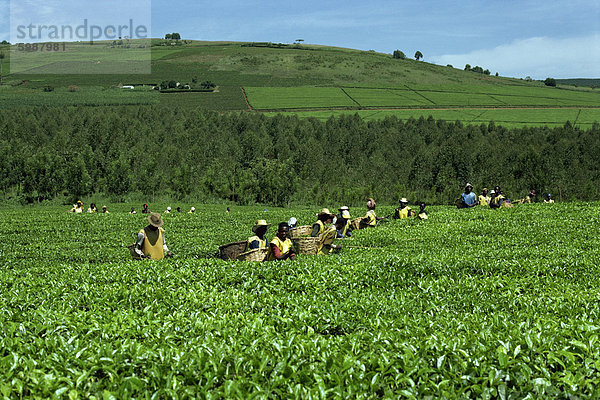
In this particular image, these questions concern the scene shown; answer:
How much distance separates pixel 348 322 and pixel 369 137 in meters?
137

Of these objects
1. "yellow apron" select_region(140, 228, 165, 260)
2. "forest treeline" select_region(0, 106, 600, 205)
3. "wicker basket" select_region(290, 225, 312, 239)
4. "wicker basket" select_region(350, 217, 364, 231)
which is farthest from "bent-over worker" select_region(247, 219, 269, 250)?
"forest treeline" select_region(0, 106, 600, 205)

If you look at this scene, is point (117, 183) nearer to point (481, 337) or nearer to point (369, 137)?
point (369, 137)

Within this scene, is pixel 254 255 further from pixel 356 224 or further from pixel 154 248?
pixel 356 224

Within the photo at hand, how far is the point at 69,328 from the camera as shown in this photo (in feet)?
21.0

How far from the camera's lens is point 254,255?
42.3ft

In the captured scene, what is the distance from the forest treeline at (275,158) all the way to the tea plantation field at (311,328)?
3274 inches

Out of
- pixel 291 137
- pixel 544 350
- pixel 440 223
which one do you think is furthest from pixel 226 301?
pixel 291 137

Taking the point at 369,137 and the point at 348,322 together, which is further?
the point at 369,137

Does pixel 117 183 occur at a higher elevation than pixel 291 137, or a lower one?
lower

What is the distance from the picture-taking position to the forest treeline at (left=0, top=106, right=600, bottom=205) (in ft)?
302

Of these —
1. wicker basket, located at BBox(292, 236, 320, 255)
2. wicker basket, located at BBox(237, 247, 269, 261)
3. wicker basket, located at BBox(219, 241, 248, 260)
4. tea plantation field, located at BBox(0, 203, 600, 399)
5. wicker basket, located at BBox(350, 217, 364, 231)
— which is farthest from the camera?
wicker basket, located at BBox(350, 217, 364, 231)

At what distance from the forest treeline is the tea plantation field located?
273ft

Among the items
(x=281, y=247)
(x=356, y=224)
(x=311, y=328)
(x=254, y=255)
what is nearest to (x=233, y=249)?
(x=254, y=255)

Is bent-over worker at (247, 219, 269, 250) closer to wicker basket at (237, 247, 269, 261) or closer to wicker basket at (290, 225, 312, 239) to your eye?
wicker basket at (237, 247, 269, 261)
